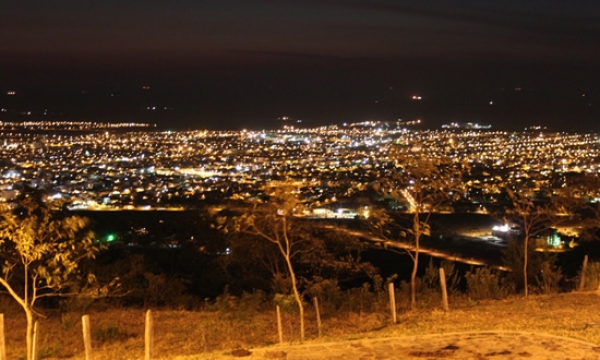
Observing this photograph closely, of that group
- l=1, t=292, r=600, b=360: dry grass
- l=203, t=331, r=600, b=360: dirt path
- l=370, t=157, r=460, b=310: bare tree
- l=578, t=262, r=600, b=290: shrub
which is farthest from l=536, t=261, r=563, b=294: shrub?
l=203, t=331, r=600, b=360: dirt path

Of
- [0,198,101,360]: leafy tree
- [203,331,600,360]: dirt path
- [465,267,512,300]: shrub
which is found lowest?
[203,331,600,360]: dirt path

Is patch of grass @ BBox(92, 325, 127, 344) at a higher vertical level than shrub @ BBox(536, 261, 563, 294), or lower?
lower

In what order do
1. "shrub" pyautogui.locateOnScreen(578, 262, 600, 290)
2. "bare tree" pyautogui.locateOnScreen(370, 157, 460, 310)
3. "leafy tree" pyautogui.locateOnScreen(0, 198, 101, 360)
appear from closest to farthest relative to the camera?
"leafy tree" pyautogui.locateOnScreen(0, 198, 101, 360) → "bare tree" pyautogui.locateOnScreen(370, 157, 460, 310) → "shrub" pyautogui.locateOnScreen(578, 262, 600, 290)

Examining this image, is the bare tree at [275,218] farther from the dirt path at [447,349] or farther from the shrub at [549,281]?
the shrub at [549,281]

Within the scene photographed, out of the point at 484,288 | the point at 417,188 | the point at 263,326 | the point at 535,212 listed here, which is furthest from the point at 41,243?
A: the point at 535,212

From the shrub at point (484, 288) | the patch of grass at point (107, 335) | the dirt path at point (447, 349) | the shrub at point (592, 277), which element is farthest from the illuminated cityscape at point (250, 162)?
the patch of grass at point (107, 335)

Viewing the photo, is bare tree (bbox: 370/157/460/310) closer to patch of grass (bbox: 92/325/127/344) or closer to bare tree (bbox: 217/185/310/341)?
bare tree (bbox: 217/185/310/341)

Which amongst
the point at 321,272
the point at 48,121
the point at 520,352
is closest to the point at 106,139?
the point at 48,121

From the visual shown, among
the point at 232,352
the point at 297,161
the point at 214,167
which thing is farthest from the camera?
the point at 214,167

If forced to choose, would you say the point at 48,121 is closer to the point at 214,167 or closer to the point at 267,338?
the point at 214,167
